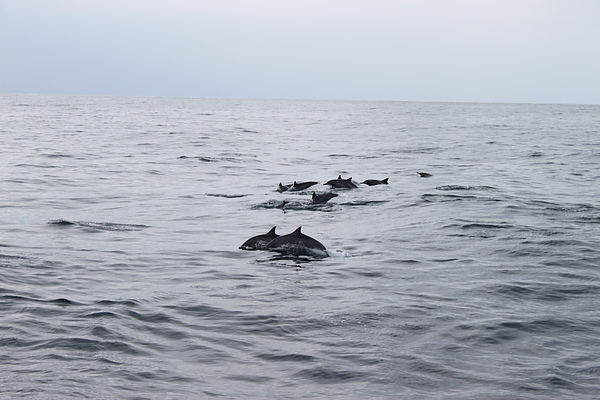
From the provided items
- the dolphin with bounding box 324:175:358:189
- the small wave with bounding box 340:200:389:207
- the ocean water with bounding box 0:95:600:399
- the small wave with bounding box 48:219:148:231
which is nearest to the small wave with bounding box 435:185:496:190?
the ocean water with bounding box 0:95:600:399

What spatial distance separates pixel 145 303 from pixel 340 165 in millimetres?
23376

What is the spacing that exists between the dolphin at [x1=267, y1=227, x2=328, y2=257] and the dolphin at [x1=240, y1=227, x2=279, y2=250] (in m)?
0.30

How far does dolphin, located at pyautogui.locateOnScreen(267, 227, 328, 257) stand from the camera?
41.8 ft

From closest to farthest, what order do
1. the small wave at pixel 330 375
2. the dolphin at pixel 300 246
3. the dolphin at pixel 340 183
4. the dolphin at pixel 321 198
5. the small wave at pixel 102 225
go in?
the small wave at pixel 330 375
the dolphin at pixel 300 246
the small wave at pixel 102 225
the dolphin at pixel 321 198
the dolphin at pixel 340 183

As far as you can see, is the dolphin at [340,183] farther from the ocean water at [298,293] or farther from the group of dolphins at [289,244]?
the group of dolphins at [289,244]

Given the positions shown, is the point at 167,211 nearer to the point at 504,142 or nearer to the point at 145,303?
the point at 145,303

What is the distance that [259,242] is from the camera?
1336 cm

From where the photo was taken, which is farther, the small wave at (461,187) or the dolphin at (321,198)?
the small wave at (461,187)

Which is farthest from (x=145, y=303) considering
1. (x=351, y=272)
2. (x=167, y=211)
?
(x=167, y=211)

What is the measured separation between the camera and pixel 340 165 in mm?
32375

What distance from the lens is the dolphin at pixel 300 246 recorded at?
502 inches

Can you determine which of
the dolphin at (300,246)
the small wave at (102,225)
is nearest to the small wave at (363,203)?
the small wave at (102,225)

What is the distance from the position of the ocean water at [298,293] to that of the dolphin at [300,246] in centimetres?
22

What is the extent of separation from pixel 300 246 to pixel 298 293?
109 inches
